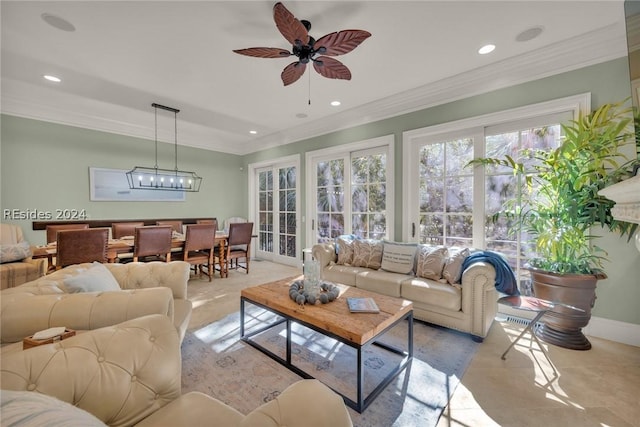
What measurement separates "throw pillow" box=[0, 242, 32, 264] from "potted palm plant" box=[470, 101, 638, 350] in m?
5.88

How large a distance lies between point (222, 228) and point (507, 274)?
5.67m

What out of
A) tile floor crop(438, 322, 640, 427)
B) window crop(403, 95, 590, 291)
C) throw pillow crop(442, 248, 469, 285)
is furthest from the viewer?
window crop(403, 95, 590, 291)

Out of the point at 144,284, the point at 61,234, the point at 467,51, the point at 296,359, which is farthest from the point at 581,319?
the point at 61,234

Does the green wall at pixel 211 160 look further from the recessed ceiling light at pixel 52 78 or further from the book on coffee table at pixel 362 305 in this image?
the book on coffee table at pixel 362 305

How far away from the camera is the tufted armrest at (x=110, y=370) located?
83cm

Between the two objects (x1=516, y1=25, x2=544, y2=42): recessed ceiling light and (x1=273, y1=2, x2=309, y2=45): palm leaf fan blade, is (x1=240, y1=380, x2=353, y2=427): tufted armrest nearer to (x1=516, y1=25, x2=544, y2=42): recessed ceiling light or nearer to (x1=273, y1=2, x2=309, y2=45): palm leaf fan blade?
(x1=273, y1=2, x2=309, y2=45): palm leaf fan blade

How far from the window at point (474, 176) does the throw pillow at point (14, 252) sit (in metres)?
5.05

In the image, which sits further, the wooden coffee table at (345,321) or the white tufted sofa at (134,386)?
the wooden coffee table at (345,321)

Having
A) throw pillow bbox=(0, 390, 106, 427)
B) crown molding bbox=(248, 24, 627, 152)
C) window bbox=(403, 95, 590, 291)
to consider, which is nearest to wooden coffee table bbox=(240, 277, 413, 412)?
throw pillow bbox=(0, 390, 106, 427)

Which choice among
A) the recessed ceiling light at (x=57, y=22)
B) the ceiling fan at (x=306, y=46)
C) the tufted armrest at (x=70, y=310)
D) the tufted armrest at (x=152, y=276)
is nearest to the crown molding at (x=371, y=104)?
the ceiling fan at (x=306, y=46)

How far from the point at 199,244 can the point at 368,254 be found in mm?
2611

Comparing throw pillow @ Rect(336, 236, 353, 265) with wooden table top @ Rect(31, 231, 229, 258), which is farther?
throw pillow @ Rect(336, 236, 353, 265)

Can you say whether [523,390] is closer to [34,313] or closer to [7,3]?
[34,313]

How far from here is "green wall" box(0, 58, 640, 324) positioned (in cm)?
234
